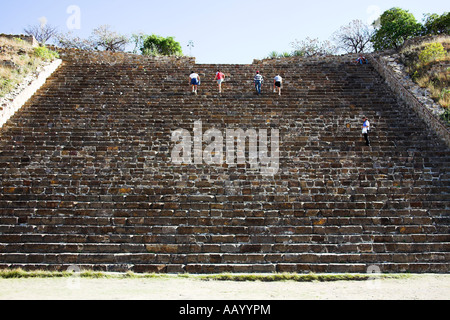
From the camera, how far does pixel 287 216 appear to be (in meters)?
9.01

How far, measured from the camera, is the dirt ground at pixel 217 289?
5.82m

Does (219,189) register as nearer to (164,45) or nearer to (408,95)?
(408,95)

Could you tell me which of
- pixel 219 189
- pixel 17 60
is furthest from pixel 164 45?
pixel 219 189

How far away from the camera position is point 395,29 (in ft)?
79.2

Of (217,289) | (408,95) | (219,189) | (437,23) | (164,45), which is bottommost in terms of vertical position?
(217,289)

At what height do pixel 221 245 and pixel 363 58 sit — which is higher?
pixel 363 58

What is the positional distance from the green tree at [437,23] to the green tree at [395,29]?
1.45 feet

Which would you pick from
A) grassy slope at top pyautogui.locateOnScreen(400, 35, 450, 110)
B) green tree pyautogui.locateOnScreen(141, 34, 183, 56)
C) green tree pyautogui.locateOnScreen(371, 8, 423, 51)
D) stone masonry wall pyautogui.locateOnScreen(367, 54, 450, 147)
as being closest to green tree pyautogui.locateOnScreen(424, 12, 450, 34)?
green tree pyautogui.locateOnScreen(371, 8, 423, 51)

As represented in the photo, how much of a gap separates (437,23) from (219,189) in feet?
65.7

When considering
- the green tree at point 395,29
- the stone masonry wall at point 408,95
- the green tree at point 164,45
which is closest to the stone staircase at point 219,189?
the stone masonry wall at point 408,95

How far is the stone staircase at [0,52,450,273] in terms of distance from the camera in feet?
26.4

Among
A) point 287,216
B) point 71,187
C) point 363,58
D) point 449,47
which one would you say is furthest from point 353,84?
point 71,187

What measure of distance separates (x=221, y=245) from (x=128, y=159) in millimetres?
4126
